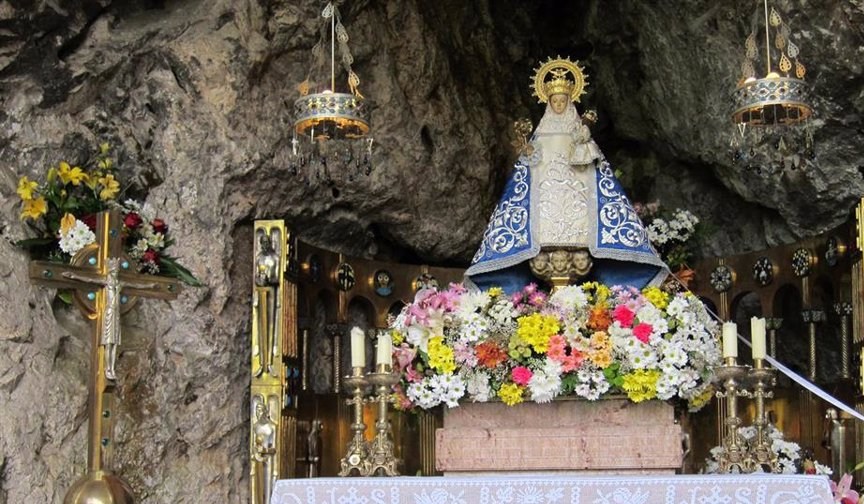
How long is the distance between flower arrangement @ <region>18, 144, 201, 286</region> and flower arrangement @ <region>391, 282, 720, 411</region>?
5.47ft

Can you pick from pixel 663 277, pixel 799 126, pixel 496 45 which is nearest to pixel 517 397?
pixel 663 277

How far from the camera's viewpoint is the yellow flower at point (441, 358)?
6.60 meters

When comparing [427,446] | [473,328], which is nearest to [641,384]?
[473,328]

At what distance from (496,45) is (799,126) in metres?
3.16

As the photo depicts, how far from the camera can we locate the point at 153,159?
783 cm

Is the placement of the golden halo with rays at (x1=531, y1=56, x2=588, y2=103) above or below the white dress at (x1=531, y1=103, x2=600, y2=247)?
above

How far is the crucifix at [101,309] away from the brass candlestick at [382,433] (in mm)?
1437

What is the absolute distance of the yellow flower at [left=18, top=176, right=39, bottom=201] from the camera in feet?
22.1

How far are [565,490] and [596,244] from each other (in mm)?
2405

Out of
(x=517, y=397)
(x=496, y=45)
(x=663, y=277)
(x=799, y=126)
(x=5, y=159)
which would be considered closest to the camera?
(x=517, y=397)

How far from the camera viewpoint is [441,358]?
6.61 metres

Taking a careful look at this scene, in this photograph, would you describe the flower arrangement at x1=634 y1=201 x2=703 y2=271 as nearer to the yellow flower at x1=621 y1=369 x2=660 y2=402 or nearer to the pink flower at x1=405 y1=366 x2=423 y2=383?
the yellow flower at x1=621 y1=369 x2=660 y2=402

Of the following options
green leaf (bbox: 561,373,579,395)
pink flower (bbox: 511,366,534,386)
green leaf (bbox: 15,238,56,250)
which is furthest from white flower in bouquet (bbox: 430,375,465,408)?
green leaf (bbox: 15,238,56,250)

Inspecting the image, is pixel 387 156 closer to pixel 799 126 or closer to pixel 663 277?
pixel 663 277
